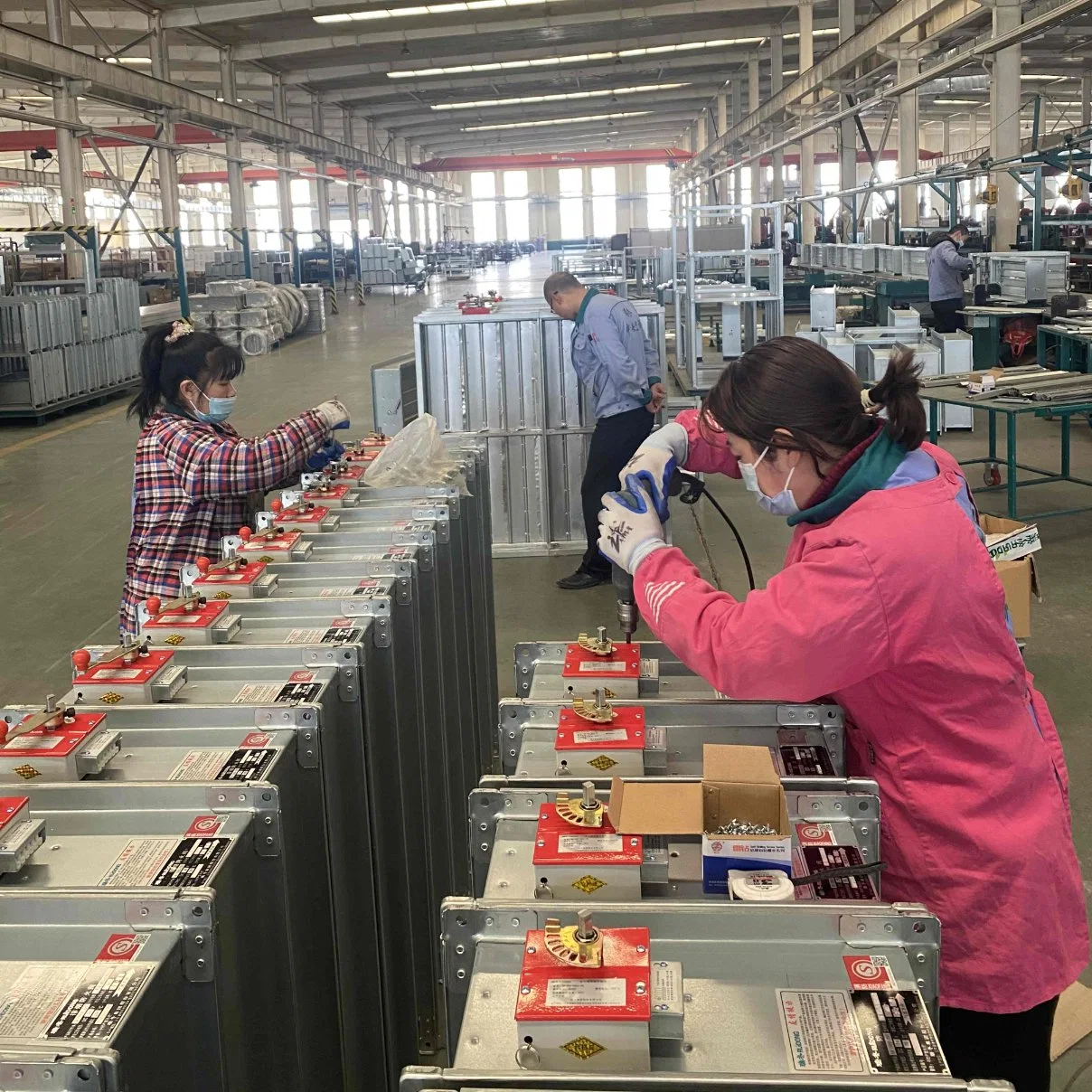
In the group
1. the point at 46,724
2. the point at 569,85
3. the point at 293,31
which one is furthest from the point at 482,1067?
the point at 569,85

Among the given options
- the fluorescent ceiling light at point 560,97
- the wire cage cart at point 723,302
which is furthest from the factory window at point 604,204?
the wire cage cart at point 723,302

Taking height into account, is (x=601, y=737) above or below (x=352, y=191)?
below

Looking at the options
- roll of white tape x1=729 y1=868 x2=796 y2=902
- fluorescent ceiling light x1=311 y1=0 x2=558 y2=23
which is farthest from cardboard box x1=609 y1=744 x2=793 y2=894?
fluorescent ceiling light x1=311 y1=0 x2=558 y2=23

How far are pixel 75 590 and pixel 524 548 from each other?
99.6 inches

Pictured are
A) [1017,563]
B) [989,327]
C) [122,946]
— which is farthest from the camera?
[989,327]

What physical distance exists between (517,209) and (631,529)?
4656cm

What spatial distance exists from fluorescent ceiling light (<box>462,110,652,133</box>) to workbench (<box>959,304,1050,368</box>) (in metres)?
22.9

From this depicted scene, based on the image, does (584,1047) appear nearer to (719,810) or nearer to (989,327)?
(719,810)

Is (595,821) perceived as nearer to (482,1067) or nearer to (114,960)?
(482,1067)

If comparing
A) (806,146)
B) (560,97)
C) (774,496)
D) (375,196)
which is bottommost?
(774,496)

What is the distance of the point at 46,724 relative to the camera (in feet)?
5.85

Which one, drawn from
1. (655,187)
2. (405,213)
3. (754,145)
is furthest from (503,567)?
(655,187)

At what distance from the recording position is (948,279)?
12.2 m

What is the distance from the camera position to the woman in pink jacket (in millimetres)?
1607
